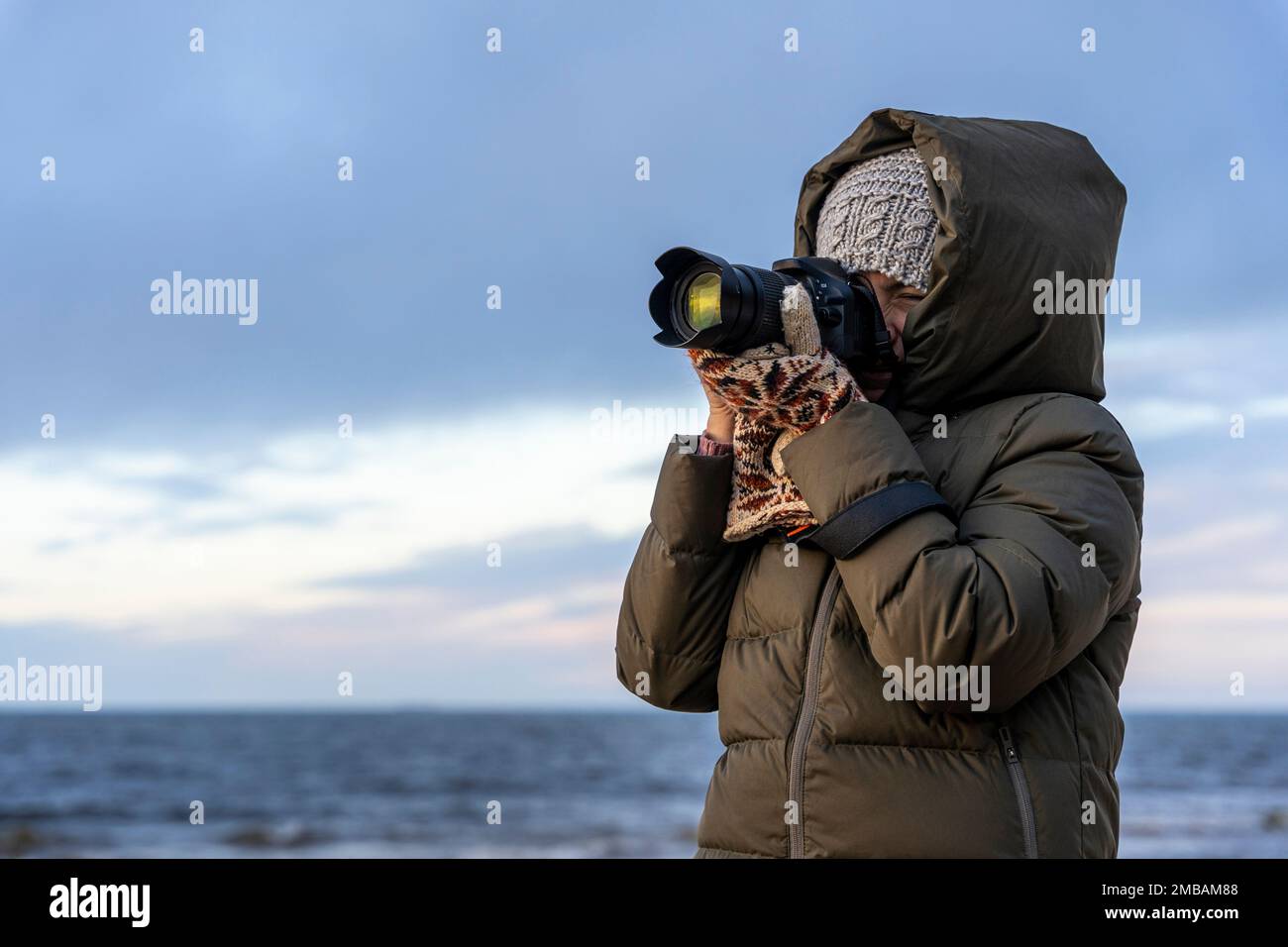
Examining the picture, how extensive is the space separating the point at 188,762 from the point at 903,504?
20396 millimetres

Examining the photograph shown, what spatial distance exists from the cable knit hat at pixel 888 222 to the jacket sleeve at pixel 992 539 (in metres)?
0.27

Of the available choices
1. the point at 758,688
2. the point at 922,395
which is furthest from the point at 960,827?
the point at 922,395

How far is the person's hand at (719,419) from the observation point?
1.60 m

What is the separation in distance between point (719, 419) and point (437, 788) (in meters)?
15.5

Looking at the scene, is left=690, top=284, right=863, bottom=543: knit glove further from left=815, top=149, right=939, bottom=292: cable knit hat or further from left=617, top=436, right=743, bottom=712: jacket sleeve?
left=815, top=149, right=939, bottom=292: cable knit hat

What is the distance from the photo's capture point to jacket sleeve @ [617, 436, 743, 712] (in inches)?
64.2

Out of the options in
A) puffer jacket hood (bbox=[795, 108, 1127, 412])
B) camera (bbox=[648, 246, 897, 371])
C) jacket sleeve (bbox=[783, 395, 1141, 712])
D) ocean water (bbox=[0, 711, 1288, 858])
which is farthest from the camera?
ocean water (bbox=[0, 711, 1288, 858])

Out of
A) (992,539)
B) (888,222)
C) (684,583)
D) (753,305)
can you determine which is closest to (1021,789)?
(992,539)

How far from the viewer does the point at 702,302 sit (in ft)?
4.85

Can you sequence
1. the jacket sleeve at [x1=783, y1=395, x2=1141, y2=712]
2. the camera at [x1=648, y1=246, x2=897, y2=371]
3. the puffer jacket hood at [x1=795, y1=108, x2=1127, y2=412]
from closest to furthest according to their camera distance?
the jacket sleeve at [x1=783, y1=395, x2=1141, y2=712], the camera at [x1=648, y1=246, x2=897, y2=371], the puffer jacket hood at [x1=795, y1=108, x2=1127, y2=412]

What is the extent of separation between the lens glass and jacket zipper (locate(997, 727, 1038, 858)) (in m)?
0.61
